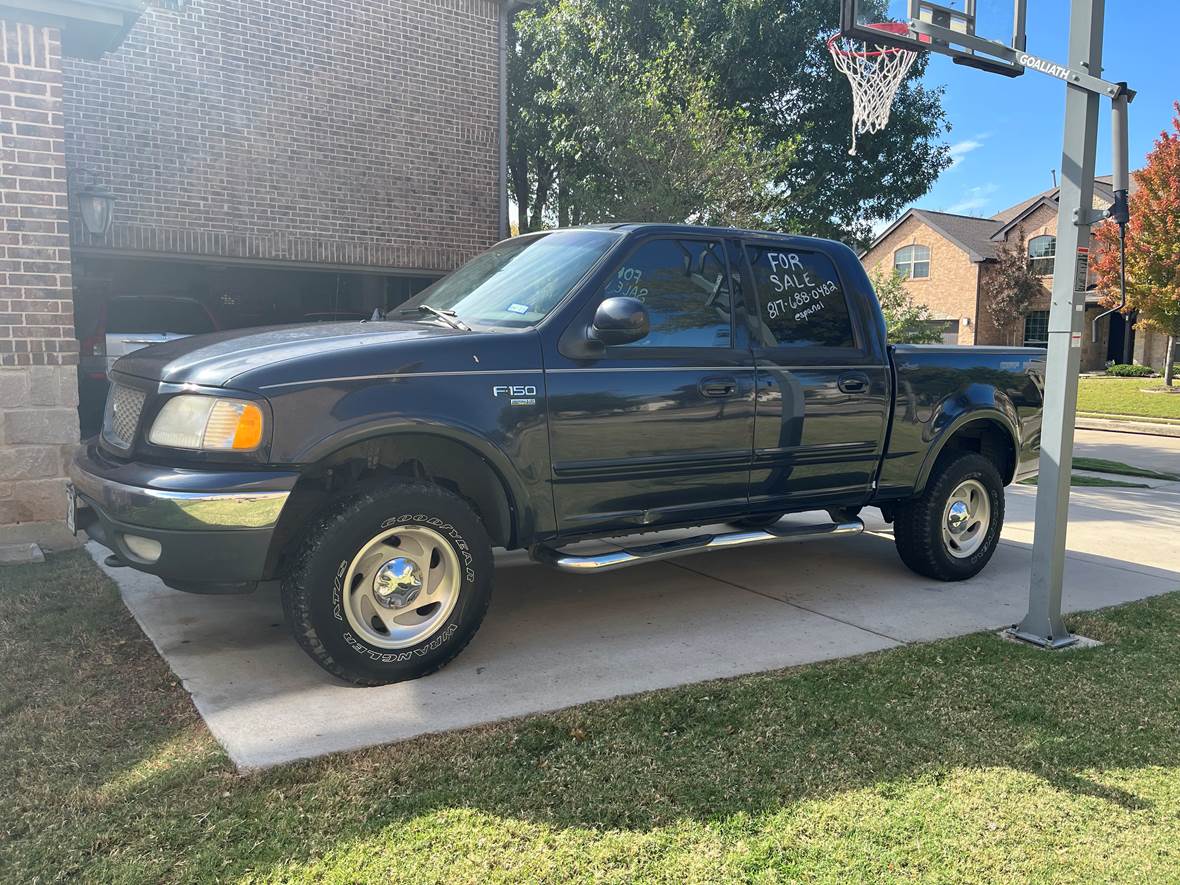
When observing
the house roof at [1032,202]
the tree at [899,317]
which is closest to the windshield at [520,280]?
the tree at [899,317]

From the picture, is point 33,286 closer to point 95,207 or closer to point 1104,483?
point 95,207

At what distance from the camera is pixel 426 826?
2.92 metres

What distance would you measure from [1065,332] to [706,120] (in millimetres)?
7219

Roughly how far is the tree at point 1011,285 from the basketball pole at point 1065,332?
3698 cm

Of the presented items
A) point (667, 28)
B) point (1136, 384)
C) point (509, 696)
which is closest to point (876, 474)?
point (509, 696)

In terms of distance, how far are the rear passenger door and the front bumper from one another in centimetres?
256

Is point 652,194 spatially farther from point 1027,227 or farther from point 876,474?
point 1027,227

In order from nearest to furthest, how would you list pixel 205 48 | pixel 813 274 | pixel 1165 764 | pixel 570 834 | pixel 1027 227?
pixel 570 834, pixel 1165 764, pixel 813 274, pixel 205 48, pixel 1027 227

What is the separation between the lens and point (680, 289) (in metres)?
4.89

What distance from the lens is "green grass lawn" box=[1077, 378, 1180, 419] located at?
75.0 ft

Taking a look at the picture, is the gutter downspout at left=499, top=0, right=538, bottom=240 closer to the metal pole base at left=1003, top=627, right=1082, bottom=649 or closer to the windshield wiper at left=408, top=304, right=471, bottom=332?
the windshield wiper at left=408, top=304, right=471, bottom=332

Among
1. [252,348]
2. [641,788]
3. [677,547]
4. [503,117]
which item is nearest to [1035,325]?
[503,117]

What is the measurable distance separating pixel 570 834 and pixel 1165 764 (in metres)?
2.34

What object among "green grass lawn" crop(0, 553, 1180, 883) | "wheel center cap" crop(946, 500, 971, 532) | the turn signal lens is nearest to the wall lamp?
"green grass lawn" crop(0, 553, 1180, 883)
